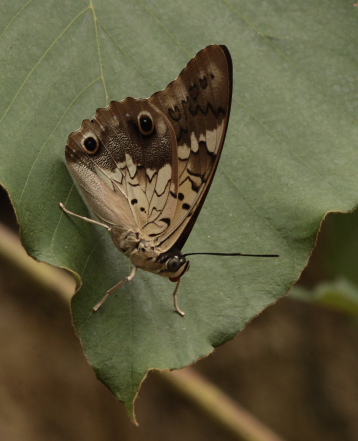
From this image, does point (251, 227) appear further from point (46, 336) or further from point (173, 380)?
point (46, 336)

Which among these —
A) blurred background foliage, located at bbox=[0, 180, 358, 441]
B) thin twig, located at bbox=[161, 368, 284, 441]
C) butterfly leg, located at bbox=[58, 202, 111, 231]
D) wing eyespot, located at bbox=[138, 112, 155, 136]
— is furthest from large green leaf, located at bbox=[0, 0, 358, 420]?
blurred background foliage, located at bbox=[0, 180, 358, 441]

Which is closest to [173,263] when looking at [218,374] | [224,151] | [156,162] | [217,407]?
[156,162]

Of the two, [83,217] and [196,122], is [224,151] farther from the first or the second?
[83,217]

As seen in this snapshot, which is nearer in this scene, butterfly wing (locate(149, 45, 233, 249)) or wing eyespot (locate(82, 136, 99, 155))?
butterfly wing (locate(149, 45, 233, 249))

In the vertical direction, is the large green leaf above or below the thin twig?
above

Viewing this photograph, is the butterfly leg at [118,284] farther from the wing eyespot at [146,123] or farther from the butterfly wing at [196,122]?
the wing eyespot at [146,123]

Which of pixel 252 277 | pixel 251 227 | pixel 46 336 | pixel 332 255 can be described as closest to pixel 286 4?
pixel 251 227

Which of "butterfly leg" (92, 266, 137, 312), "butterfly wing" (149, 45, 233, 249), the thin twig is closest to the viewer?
"butterfly wing" (149, 45, 233, 249)

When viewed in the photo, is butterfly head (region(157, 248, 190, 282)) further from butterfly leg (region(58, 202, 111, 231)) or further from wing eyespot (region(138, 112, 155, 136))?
wing eyespot (region(138, 112, 155, 136))
